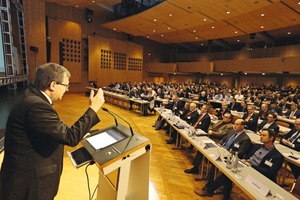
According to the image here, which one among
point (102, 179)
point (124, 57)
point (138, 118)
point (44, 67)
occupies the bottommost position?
point (138, 118)

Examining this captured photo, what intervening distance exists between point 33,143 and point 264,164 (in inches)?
130

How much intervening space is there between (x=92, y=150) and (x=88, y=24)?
17.4 metres

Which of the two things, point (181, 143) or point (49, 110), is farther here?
point (181, 143)

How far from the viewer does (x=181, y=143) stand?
573cm

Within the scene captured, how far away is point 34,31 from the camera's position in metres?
10.8

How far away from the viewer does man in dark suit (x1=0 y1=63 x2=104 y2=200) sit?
4.03ft

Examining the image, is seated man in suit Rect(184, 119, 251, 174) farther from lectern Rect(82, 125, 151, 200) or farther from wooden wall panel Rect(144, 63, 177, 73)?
wooden wall panel Rect(144, 63, 177, 73)

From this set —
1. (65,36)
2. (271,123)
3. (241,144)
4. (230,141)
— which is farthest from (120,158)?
(65,36)

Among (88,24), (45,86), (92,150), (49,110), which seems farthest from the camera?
(88,24)

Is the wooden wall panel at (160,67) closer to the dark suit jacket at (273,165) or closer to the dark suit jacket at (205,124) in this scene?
the dark suit jacket at (205,124)

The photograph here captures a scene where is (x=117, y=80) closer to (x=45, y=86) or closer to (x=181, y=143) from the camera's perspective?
(x=181, y=143)

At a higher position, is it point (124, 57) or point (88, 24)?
point (88, 24)

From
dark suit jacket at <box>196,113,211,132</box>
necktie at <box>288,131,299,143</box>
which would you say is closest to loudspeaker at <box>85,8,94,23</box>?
dark suit jacket at <box>196,113,211,132</box>

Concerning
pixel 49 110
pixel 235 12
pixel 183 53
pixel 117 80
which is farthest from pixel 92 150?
pixel 183 53
